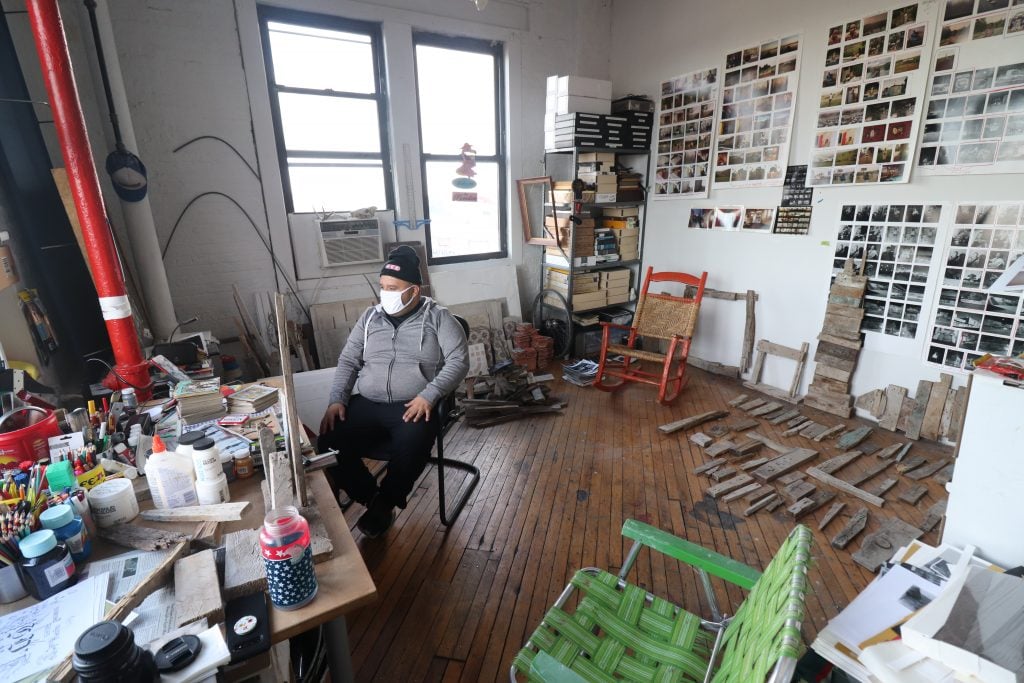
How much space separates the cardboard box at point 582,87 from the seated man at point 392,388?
2.80 m

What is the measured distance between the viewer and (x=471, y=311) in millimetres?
4578

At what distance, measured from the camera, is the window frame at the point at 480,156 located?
162 inches

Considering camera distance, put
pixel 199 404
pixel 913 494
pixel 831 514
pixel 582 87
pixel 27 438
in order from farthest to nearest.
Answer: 1. pixel 582 87
2. pixel 913 494
3. pixel 831 514
4. pixel 199 404
5. pixel 27 438

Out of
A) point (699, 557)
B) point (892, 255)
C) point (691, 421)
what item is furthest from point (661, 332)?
point (699, 557)

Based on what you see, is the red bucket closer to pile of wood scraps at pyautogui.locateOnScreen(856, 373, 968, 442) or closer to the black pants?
the black pants

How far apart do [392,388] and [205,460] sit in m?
1.09

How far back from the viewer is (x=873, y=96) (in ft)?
10.3

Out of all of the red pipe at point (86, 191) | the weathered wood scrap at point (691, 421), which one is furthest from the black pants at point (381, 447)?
the weathered wood scrap at point (691, 421)

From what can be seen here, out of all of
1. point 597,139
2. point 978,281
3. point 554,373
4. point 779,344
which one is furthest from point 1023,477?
point 597,139

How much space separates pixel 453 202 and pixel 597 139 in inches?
56.7

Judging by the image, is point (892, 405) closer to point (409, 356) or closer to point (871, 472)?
point (871, 472)

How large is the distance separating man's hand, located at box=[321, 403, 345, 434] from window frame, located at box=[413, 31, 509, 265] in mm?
2418

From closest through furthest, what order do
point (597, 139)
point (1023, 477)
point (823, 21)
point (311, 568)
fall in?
point (311, 568) < point (1023, 477) < point (823, 21) < point (597, 139)

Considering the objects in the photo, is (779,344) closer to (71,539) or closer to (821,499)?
(821,499)
